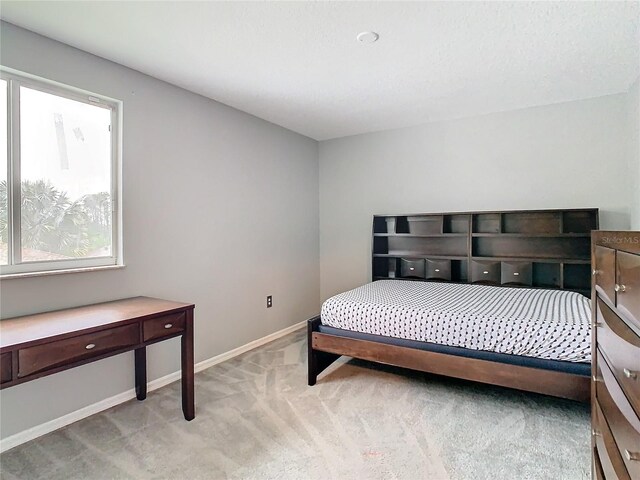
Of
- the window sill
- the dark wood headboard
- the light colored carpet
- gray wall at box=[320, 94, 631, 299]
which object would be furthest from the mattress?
the window sill

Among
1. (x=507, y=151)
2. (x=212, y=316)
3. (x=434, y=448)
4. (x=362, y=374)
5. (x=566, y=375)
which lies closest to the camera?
(x=434, y=448)

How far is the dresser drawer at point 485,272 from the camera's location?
3455 millimetres

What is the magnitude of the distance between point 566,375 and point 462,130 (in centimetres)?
261

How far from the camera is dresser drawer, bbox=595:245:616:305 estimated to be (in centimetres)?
112

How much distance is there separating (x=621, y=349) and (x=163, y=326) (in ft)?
6.84

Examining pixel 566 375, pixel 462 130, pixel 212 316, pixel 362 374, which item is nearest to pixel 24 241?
pixel 212 316

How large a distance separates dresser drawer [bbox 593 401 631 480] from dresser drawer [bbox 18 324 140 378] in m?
2.08

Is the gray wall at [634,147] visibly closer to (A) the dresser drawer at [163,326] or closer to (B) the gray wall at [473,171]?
(B) the gray wall at [473,171]

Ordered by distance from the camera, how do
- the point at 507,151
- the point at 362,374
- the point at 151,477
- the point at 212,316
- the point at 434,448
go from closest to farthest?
the point at 151,477 < the point at 434,448 < the point at 362,374 < the point at 212,316 < the point at 507,151

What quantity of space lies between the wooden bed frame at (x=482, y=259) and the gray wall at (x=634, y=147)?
0.27 metres

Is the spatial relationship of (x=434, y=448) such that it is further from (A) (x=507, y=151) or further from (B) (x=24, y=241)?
(A) (x=507, y=151)

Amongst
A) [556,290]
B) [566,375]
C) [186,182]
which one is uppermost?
[186,182]

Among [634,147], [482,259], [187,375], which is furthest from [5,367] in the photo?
[634,147]

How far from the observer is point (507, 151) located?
3484 millimetres
